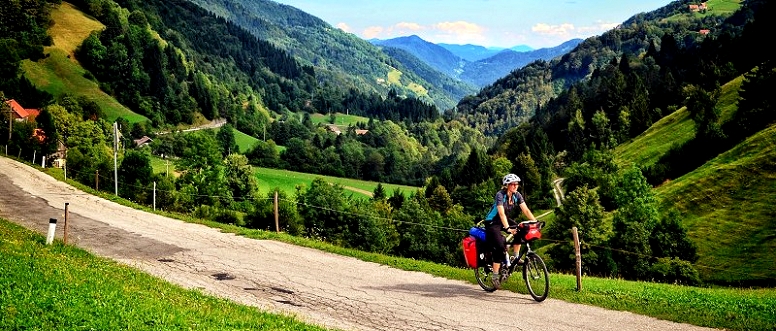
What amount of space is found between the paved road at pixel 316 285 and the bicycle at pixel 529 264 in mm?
348

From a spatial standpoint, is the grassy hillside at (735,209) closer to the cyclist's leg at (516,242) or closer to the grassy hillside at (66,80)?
the cyclist's leg at (516,242)

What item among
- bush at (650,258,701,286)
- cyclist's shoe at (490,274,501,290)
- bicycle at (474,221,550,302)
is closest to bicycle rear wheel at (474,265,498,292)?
bicycle at (474,221,550,302)

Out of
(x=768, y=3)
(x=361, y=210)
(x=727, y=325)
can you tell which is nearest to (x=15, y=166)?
(x=361, y=210)

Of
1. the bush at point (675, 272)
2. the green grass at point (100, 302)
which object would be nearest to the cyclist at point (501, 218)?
the green grass at point (100, 302)

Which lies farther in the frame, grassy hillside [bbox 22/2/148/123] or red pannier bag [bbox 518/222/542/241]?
grassy hillside [bbox 22/2/148/123]

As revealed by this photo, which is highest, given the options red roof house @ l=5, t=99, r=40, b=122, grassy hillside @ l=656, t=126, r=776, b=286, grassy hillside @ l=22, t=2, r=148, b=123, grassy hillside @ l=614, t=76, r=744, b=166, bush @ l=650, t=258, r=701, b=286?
grassy hillside @ l=22, t=2, r=148, b=123

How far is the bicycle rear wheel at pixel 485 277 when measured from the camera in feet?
53.9

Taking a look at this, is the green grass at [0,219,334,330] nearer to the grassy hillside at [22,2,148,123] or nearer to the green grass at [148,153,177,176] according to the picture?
the green grass at [148,153,177,176]

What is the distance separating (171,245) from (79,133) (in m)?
103

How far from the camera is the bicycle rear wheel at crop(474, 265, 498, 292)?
647 inches

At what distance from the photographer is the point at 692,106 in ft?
334

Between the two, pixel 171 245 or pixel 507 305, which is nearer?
pixel 507 305

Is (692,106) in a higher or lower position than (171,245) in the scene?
higher

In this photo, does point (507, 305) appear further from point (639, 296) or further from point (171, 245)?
point (171, 245)
